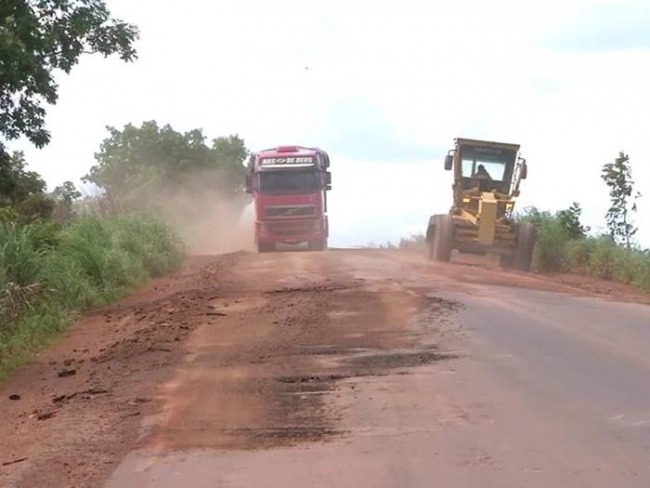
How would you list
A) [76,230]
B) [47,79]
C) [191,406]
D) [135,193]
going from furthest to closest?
[135,193] → [76,230] → [47,79] → [191,406]

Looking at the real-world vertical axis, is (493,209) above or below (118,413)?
above

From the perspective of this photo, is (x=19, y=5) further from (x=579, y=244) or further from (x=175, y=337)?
(x=579, y=244)

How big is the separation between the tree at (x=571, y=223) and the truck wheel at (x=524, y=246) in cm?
476

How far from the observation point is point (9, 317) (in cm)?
1409

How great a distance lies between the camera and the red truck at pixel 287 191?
118 ft

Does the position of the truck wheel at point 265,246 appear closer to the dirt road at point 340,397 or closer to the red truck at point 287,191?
the red truck at point 287,191

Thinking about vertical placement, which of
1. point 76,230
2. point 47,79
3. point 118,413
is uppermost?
point 47,79

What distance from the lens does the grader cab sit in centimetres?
2775

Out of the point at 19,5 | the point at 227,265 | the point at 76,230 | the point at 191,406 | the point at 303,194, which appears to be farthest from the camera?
the point at 303,194

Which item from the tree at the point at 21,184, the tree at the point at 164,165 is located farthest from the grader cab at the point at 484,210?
the tree at the point at 164,165

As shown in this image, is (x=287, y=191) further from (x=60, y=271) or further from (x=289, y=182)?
(x=60, y=271)

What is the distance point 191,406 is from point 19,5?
8.87 metres

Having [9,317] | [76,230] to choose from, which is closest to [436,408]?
[9,317]

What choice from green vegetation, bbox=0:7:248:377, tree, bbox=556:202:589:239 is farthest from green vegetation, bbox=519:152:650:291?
green vegetation, bbox=0:7:248:377
